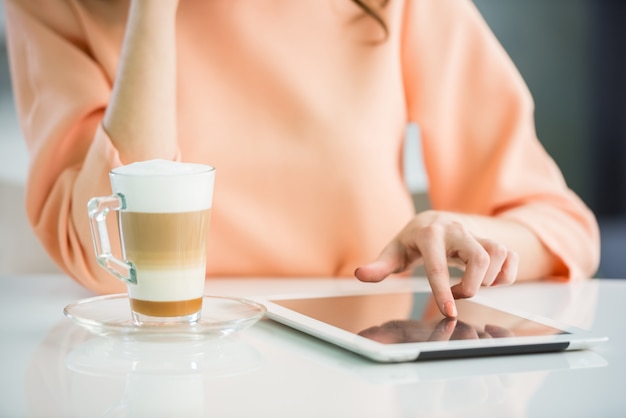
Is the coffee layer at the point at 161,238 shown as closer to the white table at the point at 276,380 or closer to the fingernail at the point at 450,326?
the white table at the point at 276,380

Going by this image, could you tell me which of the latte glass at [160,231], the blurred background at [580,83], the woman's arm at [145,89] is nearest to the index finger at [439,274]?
the latte glass at [160,231]

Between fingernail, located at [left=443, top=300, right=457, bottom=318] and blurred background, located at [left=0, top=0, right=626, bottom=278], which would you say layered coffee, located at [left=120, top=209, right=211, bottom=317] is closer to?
fingernail, located at [left=443, top=300, right=457, bottom=318]

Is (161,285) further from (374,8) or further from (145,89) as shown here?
(374,8)

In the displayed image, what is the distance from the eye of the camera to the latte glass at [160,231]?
73 cm

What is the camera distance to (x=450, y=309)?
0.78m

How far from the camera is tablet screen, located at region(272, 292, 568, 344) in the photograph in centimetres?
70

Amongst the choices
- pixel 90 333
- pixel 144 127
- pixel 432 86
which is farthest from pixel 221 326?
pixel 432 86

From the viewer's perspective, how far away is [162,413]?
1.74 ft

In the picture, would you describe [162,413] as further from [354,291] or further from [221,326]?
[354,291]

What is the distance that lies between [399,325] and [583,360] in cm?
16

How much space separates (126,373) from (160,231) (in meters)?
0.15

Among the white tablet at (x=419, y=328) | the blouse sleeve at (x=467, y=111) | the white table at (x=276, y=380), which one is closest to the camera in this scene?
the white table at (x=276, y=380)

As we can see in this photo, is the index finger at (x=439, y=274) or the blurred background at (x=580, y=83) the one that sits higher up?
the index finger at (x=439, y=274)

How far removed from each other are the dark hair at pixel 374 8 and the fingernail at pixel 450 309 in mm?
662
